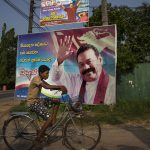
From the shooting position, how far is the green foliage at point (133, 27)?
21156mm

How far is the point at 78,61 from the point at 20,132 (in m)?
7.74

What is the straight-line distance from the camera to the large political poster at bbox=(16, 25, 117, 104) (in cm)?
1414

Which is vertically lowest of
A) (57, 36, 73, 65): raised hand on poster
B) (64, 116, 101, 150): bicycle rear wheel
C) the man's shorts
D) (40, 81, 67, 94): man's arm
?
(64, 116, 101, 150): bicycle rear wheel

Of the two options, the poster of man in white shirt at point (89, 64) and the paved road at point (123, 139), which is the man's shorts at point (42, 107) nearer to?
the paved road at point (123, 139)

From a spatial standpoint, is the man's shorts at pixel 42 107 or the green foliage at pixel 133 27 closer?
the man's shorts at pixel 42 107

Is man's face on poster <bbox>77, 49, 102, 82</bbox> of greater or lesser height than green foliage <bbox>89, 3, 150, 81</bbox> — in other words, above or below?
below

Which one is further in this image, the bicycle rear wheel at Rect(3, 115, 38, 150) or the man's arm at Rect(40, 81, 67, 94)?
the bicycle rear wheel at Rect(3, 115, 38, 150)

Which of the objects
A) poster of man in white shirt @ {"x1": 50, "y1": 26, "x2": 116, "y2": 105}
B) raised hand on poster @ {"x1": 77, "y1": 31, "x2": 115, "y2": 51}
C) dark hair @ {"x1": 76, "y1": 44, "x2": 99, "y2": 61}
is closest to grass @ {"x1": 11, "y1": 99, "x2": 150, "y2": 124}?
poster of man in white shirt @ {"x1": 50, "y1": 26, "x2": 116, "y2": 105}

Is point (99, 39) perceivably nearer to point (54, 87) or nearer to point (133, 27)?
point (54, 87)

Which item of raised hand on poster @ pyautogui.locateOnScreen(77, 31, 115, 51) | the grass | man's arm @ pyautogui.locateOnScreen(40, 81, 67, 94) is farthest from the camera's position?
raised hand on poster @ pyautogui.locateOnScreen(77, 31, 115, 51)

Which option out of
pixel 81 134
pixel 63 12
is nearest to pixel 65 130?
pixel 81 134

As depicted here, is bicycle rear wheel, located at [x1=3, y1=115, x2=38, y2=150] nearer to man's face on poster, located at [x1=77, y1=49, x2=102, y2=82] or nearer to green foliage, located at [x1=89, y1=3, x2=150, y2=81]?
man's face on poster, located at [x1=77, y1=49, x2=102, y2=82]

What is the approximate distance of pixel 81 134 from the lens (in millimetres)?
7094

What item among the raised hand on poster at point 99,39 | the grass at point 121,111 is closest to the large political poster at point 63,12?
the raised hand on poster at point 99,39
